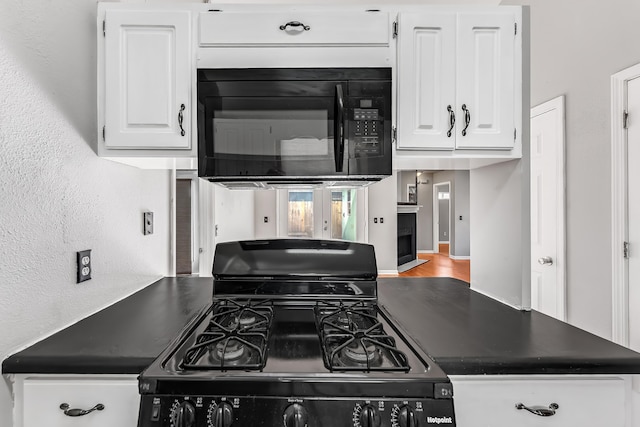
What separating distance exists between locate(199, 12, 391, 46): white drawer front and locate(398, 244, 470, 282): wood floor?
16.4 ft

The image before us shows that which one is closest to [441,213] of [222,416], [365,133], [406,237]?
[406,237]

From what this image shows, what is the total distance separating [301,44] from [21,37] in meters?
0.86

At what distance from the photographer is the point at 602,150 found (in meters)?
1.94

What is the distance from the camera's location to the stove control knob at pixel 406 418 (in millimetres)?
735

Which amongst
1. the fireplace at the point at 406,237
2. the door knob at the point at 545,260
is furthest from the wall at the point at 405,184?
the door knob at the point at 545,260

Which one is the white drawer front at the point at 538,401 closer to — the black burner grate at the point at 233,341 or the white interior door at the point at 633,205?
the black burner grate at the point at 233,341

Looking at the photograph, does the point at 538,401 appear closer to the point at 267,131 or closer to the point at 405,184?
the point at 267,131

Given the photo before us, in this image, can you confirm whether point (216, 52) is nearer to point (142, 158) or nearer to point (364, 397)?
point (142, 158)

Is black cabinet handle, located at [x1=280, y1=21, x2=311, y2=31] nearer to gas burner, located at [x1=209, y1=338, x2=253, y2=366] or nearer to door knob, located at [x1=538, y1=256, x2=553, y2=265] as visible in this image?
gas burner, located at [x1=209, y1=338, x2=253, y2=366]

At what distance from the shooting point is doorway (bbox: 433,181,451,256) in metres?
9.62

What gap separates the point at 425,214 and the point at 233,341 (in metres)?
9.57

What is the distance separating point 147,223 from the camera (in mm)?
1597

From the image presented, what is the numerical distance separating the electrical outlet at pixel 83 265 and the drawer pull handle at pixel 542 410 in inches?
56.4

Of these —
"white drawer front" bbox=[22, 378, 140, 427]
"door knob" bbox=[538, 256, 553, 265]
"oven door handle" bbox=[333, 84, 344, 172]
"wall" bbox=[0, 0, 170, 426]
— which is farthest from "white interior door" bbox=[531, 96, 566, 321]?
"wall" bbox=[0, 0, 170, 426]
